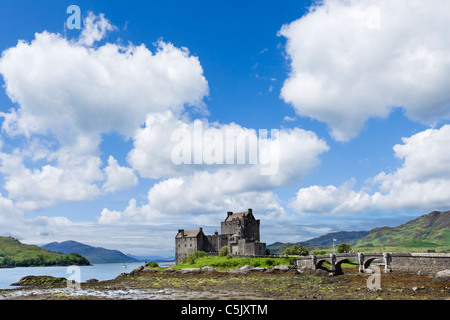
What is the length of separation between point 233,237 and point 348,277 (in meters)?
46.5

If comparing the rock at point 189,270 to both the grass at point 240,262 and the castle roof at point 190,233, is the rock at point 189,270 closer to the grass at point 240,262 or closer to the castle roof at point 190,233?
the grass at point 240,262

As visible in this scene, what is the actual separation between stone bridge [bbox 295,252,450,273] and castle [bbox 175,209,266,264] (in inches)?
887

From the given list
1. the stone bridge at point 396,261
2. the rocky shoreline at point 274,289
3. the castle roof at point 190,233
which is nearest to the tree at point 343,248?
the stone bridge at point 396,261

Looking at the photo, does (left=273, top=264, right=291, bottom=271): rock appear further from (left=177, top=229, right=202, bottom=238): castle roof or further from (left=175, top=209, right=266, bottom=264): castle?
(left=177, top=229, right=202, bottom=238): castle roof

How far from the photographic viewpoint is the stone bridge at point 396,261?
5575cm

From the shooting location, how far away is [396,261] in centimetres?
6291

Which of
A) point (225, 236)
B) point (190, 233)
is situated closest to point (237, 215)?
point (225, 236)

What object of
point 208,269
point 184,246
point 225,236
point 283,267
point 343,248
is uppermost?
point 225,236

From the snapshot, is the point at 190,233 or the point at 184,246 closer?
the point at 184,246

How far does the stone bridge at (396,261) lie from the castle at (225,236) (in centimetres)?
2253

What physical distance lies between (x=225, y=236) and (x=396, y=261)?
53.2 metres

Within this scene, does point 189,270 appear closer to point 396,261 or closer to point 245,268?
point 245,268
